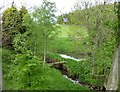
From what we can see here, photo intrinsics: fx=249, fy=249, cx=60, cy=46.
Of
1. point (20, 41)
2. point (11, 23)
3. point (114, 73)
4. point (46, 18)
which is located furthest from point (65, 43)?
point (114, 73)

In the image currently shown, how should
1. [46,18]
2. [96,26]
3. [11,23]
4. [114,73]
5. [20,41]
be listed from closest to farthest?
[114,73] → [11,23] → [96,26] → [46,18] → [20,41]

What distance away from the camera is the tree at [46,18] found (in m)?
6.19

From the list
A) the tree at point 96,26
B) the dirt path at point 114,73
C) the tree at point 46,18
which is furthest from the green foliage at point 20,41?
the dirt path at point 114,73

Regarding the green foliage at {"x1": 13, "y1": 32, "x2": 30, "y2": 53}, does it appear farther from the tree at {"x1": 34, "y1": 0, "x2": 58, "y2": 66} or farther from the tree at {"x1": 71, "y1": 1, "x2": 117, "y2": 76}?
the tree at {"x1": 71, "y1": 1, "x2": 117, "y2": 76}

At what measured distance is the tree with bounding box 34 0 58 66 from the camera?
6.19m

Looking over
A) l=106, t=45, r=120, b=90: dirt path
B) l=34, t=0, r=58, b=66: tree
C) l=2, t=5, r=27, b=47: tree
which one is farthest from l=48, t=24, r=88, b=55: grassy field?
l=106, t=45, r=120, b=90: dirt path

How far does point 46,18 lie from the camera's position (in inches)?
247

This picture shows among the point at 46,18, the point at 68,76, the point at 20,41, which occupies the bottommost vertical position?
the point at 68,76

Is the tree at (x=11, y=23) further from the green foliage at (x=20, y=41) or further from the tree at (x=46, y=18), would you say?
the tree at (x=46, y=18)

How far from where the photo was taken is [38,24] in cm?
645

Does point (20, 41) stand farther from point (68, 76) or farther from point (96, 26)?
point (96, 26)

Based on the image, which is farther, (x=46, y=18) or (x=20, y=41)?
(x=20, y=41)

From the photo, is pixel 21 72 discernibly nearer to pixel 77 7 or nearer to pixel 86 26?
pixel 86 26

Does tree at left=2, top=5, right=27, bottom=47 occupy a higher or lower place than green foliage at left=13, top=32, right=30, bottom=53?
higher
